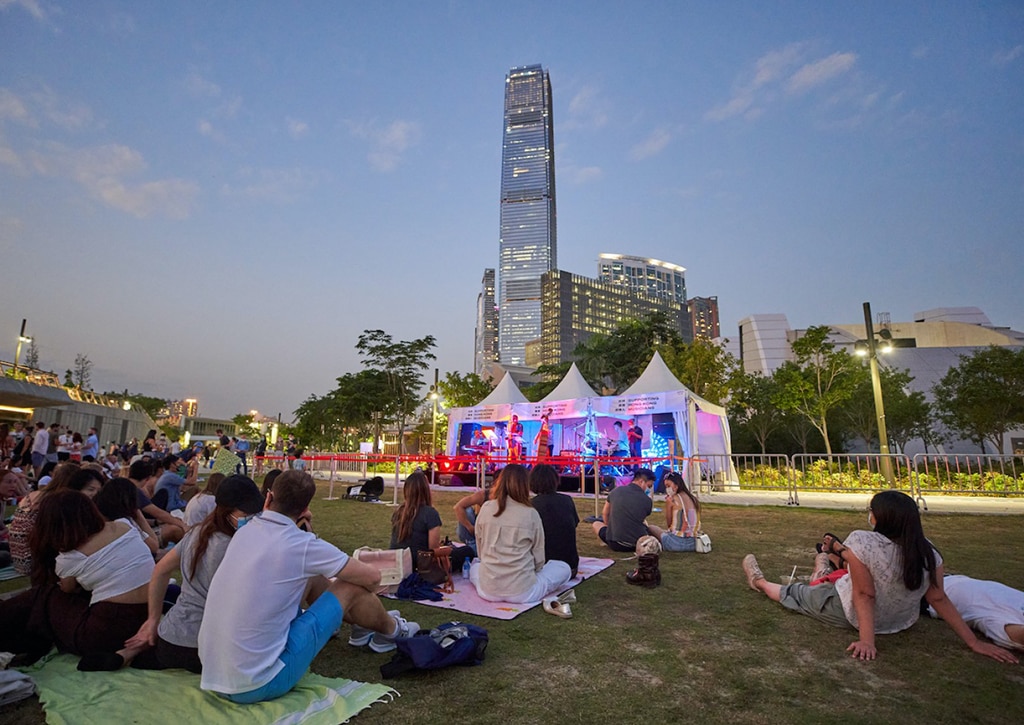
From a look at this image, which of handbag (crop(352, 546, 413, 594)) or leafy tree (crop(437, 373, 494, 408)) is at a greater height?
leafy tree (crop(437, 373, 494, 408))

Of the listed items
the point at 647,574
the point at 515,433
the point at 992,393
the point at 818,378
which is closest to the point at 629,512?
the point at 647,574

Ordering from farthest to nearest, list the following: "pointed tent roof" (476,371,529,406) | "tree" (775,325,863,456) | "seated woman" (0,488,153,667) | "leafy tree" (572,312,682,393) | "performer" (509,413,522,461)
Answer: "leafy tree" (572,312,682,393), "pointed tent roof" (476,371,529,406), "tree" (775,325,863,456), "performer" (509,413,522,461), "seated woman" (0,488,153,667)

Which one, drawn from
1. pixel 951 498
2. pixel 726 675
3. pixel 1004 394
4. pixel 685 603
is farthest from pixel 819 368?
pixel 726 675

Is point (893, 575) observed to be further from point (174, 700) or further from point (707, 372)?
point (707, 372)

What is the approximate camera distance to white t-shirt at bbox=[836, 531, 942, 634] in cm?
358

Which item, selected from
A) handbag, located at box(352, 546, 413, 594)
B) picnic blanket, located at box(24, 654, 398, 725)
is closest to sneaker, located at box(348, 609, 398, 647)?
picnic blanket, located at box(24, 654, 398, 725)

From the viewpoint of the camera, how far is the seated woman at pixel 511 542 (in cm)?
458

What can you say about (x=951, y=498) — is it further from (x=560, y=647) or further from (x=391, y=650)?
(x=391, y=650)

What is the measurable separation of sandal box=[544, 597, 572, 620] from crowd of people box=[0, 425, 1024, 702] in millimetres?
30

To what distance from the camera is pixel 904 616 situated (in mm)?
3828

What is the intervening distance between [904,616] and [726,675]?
66.7 inches

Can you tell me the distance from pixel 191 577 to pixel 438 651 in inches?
60.4

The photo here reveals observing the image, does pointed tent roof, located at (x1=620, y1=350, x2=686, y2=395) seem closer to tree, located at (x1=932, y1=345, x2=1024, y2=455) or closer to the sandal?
the sandal

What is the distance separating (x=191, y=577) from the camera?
9.84 ft
